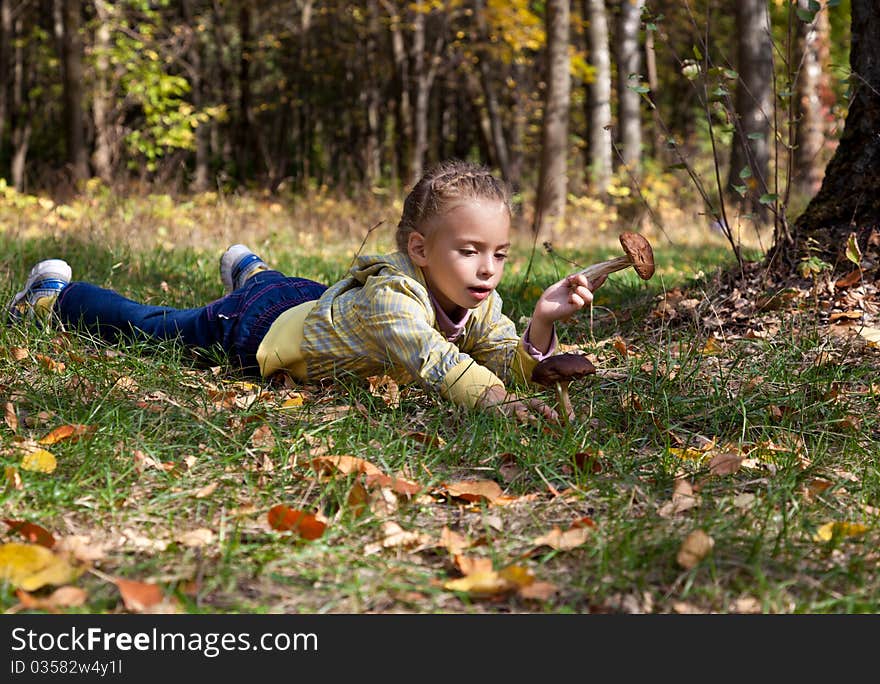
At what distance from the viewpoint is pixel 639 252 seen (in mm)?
2869

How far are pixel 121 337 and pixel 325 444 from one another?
1333 millimetres

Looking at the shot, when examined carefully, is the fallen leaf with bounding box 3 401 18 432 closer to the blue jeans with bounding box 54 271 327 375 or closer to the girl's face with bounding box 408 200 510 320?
the blue jeans with bounding box 54 271 327 375

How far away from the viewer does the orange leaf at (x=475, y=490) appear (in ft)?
7.42

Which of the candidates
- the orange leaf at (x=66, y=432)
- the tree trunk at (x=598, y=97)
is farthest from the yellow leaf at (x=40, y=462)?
the tree trunk at (x=598, y=97)

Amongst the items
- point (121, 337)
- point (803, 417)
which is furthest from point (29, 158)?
point (803, 417)

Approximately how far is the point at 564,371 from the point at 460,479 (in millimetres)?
454

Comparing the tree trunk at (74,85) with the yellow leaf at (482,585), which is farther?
the tree trunk at (74,85)

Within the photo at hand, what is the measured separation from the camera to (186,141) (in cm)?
1623

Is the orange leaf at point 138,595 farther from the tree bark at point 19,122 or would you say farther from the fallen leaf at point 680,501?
the tree bark at point 19,122

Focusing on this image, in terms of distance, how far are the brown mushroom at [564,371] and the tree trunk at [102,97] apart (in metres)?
11.5

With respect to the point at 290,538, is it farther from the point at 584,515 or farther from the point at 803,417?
the point at 803,417

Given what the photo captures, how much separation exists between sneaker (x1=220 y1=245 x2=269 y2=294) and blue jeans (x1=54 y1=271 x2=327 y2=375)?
7.0 inches
